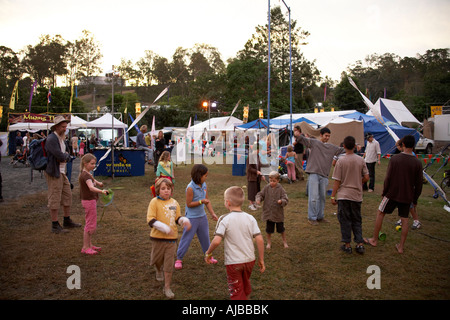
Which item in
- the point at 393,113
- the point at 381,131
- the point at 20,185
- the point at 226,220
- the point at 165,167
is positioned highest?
the point at 393,113

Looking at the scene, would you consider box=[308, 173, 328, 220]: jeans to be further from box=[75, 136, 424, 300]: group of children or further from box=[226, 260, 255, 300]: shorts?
box=[226, 260, 255, 300]: shorts

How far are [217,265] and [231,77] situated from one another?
42.1 meters

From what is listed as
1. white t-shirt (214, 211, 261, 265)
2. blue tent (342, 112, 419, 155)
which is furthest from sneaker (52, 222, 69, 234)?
blue tent (342, 112, 419, 155)

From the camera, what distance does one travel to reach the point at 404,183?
16.7 feet

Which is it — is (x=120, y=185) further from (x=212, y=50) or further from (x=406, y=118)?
(x=212, y=50)

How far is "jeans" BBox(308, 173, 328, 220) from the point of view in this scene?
264 inches

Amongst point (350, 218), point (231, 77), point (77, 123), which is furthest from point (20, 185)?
point (231, 77)

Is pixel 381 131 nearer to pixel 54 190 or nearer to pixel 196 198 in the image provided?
pixel 196 198

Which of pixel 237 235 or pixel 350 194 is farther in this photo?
Answer: pixel 350 194

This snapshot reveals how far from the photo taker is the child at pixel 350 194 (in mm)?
5145

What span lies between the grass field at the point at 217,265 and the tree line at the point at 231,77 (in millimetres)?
33261

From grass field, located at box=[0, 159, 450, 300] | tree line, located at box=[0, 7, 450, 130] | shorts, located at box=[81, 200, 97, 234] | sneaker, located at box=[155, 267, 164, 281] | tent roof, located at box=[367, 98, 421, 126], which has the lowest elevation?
grass field, located at box=[0, 159, 450, 300]

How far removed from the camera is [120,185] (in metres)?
12.1
